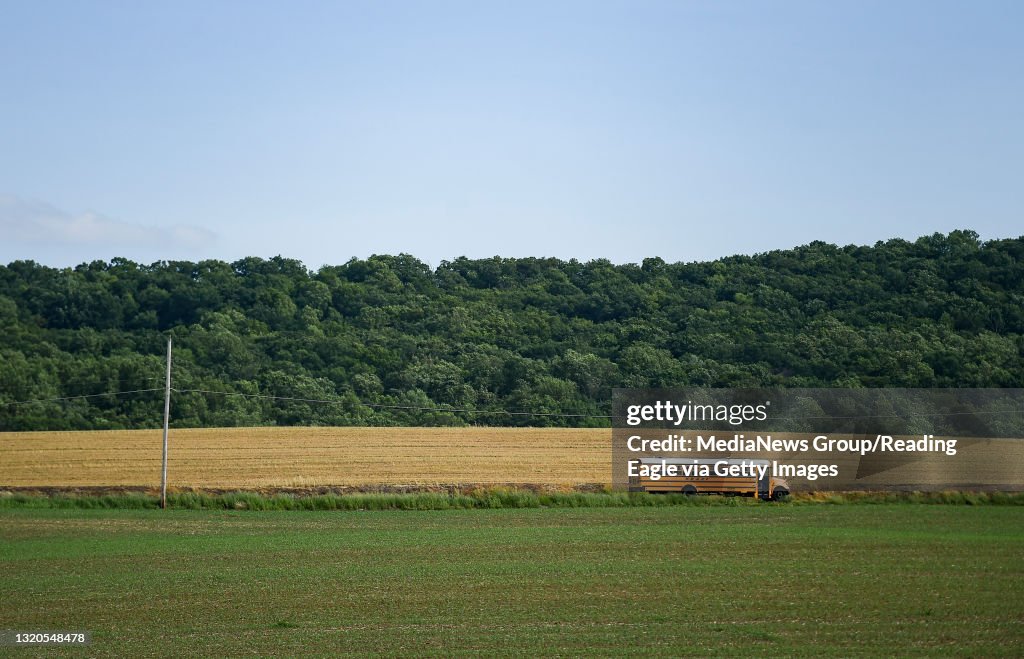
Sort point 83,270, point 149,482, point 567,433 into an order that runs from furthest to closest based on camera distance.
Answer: point 83,270
point 567,433
point 149,482

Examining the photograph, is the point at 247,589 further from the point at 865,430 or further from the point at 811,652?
the point at 865,430

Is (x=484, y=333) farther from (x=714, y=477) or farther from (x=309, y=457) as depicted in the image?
(x=714, y=477)

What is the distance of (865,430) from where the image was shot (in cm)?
4075

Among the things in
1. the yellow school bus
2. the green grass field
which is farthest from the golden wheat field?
the green grass field

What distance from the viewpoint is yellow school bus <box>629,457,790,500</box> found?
38.3 metres

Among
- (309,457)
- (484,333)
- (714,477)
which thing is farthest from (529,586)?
(484,333)

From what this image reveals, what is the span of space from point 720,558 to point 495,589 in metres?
6.08

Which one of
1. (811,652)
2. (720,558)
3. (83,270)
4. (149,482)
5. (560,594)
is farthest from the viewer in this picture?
(83,270)

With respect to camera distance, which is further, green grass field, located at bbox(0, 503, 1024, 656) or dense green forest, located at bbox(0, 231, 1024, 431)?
dense green forest, located at bbox(0, 231, 1024, 431)

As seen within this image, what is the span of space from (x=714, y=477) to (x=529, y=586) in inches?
791

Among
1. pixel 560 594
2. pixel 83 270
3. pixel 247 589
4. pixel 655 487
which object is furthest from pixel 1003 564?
pixel 83 270

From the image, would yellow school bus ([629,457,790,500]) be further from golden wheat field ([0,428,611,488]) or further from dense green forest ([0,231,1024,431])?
dense green forest ([0,231,1024,431])

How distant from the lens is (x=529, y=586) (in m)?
19.2

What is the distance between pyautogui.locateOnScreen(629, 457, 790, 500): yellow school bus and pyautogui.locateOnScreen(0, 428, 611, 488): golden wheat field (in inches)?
262
